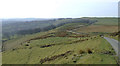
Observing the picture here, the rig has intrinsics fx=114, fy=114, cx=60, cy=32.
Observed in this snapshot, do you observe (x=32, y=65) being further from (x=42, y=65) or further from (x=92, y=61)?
(x=92, y=61)

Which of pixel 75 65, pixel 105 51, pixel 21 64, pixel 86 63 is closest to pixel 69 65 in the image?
pixel 75 65

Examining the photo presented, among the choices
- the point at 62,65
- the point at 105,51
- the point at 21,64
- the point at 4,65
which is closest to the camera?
the point at 62,65

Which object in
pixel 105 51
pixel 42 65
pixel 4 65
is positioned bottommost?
pixel 4 65

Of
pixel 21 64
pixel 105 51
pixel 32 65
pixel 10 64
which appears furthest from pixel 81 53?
pixel 10 64

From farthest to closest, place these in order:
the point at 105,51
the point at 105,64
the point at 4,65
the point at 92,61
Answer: the point at 4,65 → the point at 105,51 → the point at 92,61 → the point at 105,64

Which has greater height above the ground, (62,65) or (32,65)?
(62,65)

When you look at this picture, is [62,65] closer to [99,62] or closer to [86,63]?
[86,63]

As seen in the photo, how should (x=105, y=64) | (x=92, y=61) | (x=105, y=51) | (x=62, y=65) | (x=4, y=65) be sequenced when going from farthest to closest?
1. (x=4, y=65)
2. (x=105, y=51)
3. (x=62, y=65)
4. (x=92, y=61)
5. (x=105, y=64)

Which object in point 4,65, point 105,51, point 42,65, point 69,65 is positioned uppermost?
point 105,51

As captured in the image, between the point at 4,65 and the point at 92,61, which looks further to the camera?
the point at 4,65
